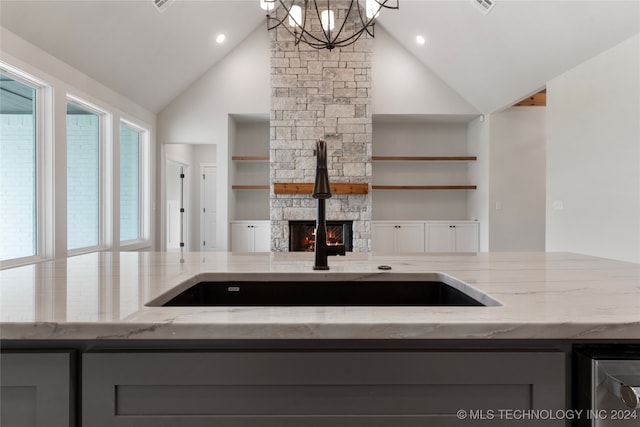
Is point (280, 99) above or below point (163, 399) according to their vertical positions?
above

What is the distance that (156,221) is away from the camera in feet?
19.1

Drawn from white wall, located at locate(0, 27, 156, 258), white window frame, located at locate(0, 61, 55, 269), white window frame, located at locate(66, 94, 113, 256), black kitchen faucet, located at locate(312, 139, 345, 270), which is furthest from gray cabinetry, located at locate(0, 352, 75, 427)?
white window frame, located at locate(66, 94, 113, 256)

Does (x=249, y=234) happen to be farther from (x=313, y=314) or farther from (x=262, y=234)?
(x=313, y=314)

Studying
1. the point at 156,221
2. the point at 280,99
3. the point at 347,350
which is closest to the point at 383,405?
the point at 347,350

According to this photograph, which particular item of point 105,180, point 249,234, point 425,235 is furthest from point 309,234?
point 105,180

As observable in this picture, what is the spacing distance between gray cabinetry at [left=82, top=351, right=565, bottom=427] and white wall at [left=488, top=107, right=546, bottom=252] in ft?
17.8

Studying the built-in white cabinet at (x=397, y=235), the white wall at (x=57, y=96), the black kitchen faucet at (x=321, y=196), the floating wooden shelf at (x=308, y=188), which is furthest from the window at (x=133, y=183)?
the black kitchen faucet at (x=321, y=196)

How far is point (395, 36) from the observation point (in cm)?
576

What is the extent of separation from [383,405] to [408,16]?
5.38m

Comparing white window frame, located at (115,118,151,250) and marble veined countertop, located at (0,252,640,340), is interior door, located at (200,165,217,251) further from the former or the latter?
marble veined countertop, located at (0,252,640,340)

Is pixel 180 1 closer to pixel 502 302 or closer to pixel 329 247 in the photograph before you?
pixel 329 247

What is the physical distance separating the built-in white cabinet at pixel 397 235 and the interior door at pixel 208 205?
11.7 ft

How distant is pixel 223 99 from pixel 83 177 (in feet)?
7.67

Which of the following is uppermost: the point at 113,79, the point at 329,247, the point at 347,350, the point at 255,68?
the point at 255,68
